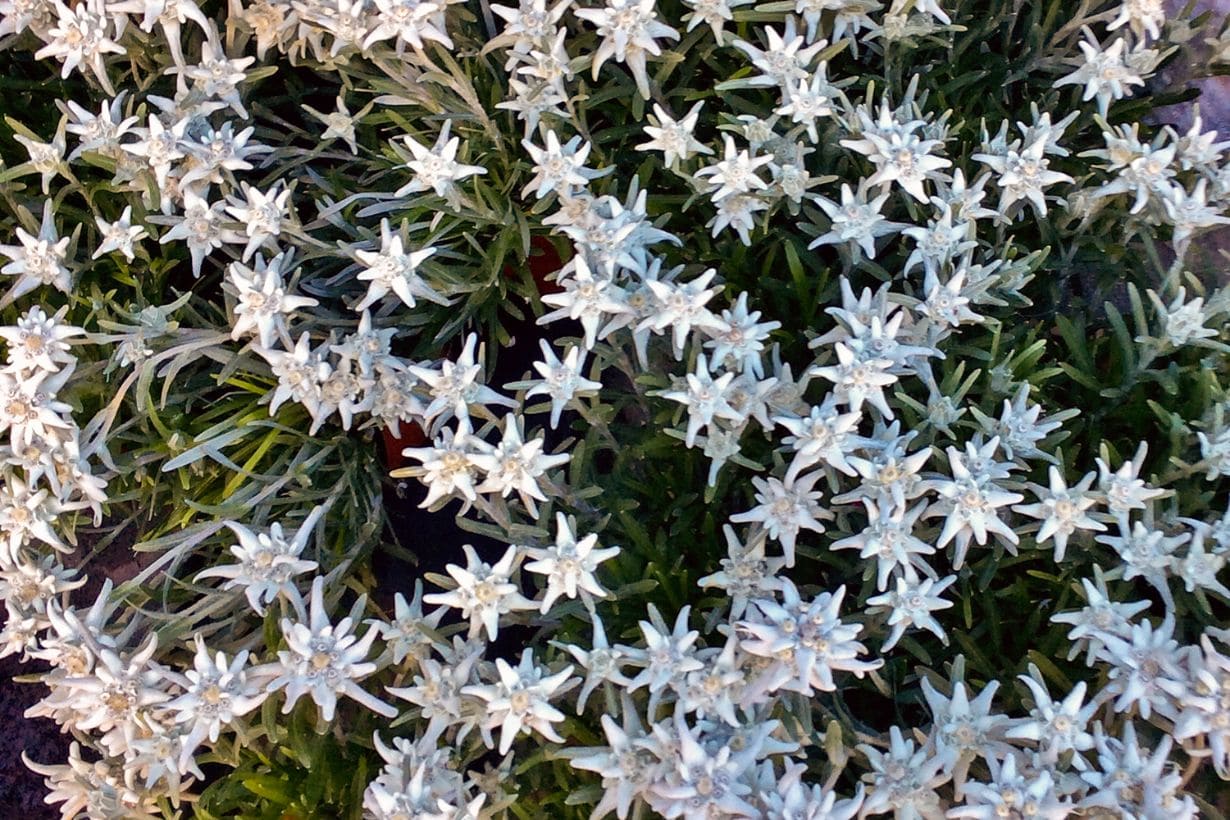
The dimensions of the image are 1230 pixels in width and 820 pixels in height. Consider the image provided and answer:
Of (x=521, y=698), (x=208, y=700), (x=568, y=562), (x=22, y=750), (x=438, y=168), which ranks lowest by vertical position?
(x=22, y=750)

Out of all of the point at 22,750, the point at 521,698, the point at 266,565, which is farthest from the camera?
the point at 22,750

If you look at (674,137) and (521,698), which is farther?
(674,137)

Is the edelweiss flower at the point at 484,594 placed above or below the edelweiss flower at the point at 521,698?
above

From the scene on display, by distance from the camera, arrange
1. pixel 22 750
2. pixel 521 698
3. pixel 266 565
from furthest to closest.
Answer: pixel 22 750 → pixel 266 565 → pixel 521 698

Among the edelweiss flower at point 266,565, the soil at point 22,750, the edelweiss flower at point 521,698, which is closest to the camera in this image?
the edelweiss flower at point 521,698

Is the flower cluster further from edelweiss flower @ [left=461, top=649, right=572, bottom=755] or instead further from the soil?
the soil

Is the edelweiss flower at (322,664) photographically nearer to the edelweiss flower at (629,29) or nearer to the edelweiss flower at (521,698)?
the edelweiss flower at (521,698)

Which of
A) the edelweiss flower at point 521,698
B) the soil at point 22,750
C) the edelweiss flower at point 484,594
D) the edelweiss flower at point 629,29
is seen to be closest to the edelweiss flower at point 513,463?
the edelweiss flower at point 484,594

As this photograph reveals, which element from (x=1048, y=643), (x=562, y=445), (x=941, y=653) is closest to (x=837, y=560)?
(x=941, y=653)

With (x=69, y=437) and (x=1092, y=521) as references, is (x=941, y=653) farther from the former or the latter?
(x=69, y=437)

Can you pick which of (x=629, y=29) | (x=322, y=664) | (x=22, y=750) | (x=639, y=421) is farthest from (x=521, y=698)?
(x=22, y=750)

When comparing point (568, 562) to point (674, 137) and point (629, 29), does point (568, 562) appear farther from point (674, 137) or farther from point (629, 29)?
point (629, 29)
